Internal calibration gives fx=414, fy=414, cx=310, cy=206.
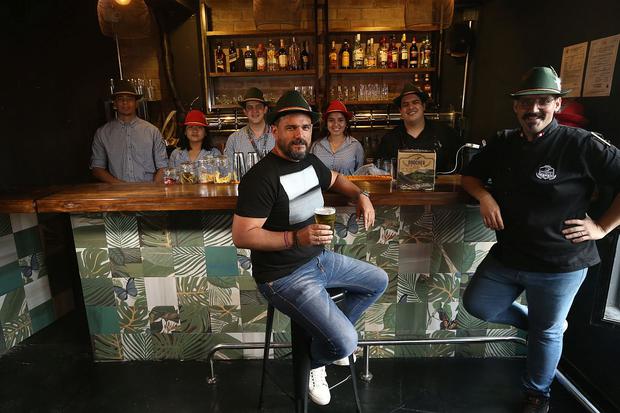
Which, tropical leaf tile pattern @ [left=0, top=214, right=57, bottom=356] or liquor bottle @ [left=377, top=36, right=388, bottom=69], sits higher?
liquor bottle @ [left=377, top=36, right=388, bottom=69]

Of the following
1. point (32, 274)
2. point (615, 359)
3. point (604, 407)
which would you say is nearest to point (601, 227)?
point (615, 359)

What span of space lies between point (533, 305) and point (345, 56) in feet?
12.5

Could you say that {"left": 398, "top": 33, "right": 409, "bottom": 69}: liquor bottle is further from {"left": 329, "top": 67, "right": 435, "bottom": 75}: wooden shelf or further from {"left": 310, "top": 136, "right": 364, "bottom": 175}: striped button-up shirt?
{"left": 310, "top": 136, "right": 364, "bottom": 175}: striped button-up shirt

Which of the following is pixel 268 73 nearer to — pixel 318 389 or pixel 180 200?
pixel 180 200

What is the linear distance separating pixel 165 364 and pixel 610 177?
2.42 meters

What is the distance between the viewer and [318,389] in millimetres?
→ 1989

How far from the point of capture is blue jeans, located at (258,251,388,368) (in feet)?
5.20

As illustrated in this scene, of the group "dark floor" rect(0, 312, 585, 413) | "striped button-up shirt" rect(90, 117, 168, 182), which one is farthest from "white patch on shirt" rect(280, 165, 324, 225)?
"striped button-up shirt" rect(90, 117, 168, 182)

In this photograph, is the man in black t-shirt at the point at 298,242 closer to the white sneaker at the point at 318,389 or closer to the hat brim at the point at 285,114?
the hat brim at the point at 285,114

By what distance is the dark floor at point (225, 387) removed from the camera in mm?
2078

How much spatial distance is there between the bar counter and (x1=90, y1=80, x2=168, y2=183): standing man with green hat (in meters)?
1.34

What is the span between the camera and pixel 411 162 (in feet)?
6.68

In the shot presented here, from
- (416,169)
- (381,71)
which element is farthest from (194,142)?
(381,71)

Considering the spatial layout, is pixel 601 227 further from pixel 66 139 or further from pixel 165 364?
pixel 66 139
